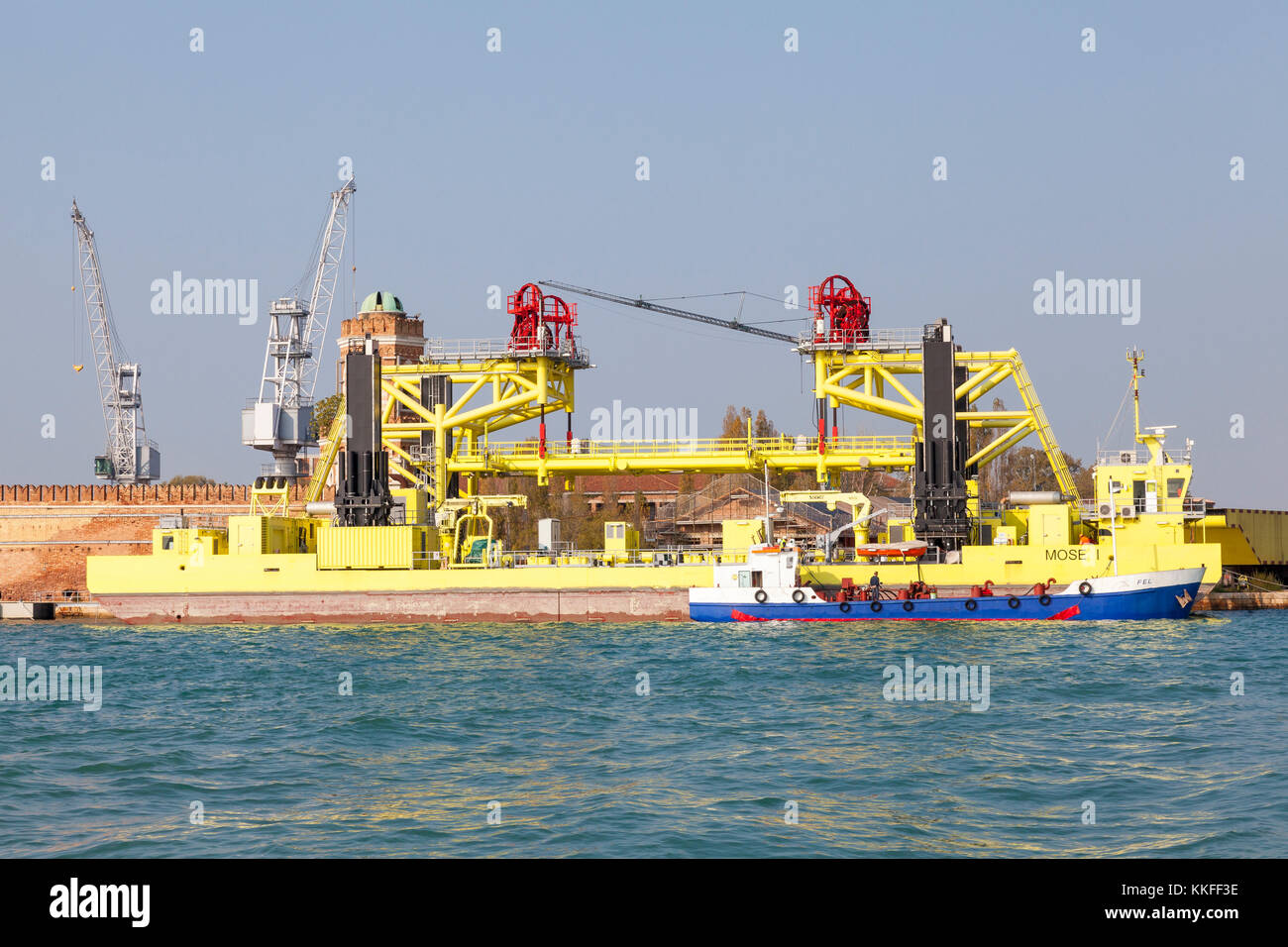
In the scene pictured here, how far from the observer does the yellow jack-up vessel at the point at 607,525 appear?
5119 centimetres

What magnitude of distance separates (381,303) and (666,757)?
91935 mm

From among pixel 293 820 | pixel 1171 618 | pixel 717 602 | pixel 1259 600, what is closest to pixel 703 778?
pixel 293 820

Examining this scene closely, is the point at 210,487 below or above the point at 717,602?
above

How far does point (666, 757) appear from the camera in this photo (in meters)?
21.8

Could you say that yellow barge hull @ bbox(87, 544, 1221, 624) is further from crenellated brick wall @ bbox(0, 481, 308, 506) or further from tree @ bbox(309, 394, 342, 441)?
tree @ bbox(309, 394, 342, 441)

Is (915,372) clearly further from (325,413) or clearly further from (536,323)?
(325,413)

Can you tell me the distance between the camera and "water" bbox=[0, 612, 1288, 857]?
1620 centimetres

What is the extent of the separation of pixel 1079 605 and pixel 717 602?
14075mm

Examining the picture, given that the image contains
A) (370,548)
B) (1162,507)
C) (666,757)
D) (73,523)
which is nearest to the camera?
(666,757)

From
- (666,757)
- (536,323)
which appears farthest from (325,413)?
(666,757)

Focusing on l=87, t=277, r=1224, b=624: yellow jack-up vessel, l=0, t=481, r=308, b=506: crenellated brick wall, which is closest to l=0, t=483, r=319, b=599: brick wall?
l=0, t=481, r=308, b=506: crenellated brick wall

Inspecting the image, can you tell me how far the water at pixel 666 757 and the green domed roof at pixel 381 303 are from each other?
2825 inches
